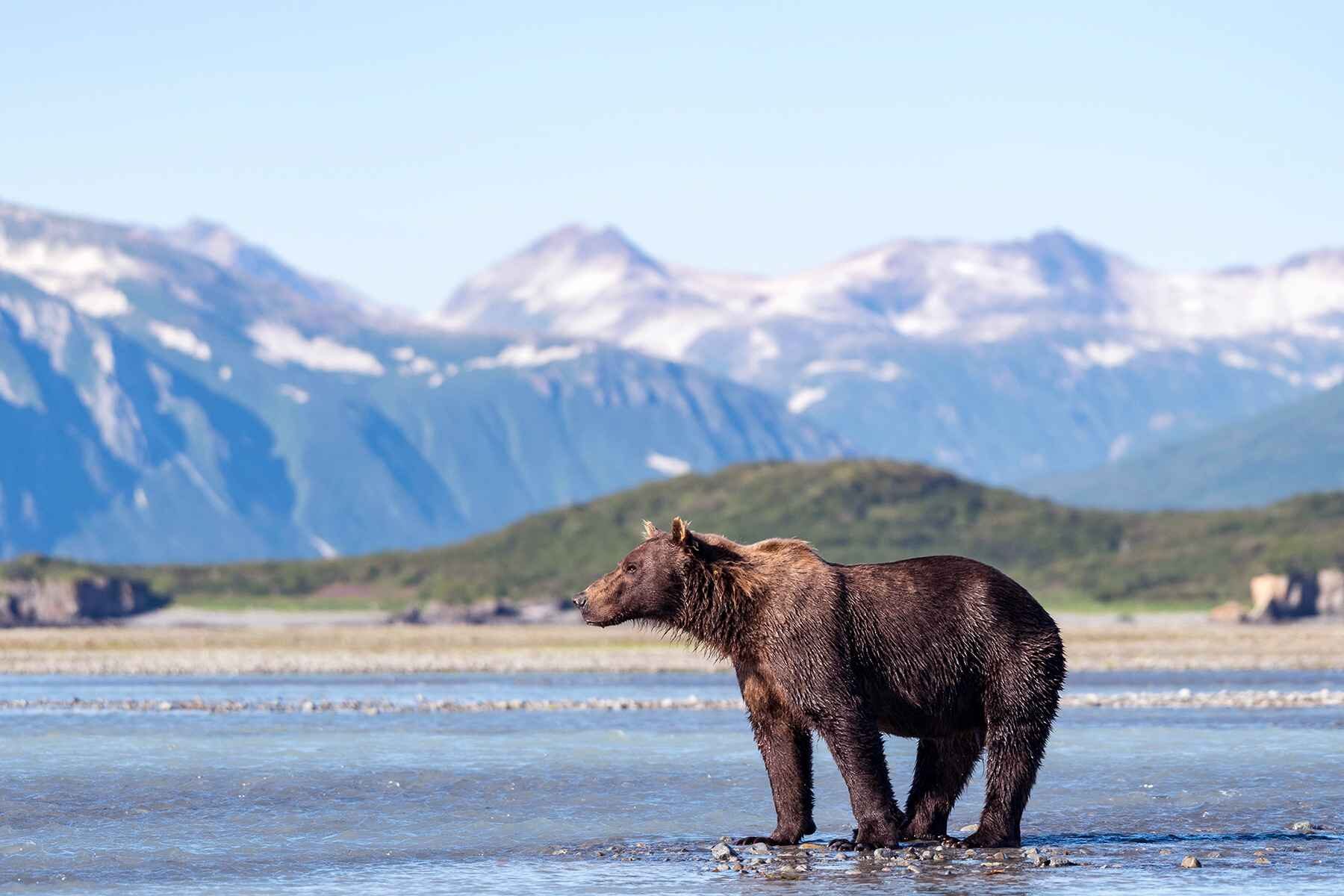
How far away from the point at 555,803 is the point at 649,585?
6.28 metres

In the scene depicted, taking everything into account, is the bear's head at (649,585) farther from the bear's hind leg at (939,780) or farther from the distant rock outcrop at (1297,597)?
the distant rock outcrop at (1297,597)

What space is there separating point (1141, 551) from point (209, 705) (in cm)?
12573

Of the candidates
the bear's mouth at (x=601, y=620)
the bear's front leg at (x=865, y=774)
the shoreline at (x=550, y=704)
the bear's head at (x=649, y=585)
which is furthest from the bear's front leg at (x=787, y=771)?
the shoreline at (x=550, y=704)

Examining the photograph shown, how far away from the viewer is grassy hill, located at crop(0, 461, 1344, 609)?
154 metres

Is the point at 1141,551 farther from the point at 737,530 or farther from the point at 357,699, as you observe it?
the point at 357,699

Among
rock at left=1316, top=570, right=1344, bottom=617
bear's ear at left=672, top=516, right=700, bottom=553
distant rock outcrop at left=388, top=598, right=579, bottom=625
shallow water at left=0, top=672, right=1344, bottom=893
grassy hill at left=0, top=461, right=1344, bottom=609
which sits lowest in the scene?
shallow water at left=0, top=672, right=1344, bottom=893

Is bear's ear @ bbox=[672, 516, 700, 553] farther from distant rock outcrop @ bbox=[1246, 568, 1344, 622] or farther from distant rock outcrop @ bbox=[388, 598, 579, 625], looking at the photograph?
distant rock outcrop @ bbox=[388, 598, 579, 625]

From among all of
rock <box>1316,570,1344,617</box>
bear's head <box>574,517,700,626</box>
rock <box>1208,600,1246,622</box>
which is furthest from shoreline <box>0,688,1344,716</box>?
rock <box>1316,570,1344,617</box>

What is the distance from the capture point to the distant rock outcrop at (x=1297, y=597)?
122375 millimetres

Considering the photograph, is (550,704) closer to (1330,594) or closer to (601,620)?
(601,620)

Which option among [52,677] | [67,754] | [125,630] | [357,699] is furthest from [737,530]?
[67,754]

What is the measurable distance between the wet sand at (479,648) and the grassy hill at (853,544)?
2146 cm

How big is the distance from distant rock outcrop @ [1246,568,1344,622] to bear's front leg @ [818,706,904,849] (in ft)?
337

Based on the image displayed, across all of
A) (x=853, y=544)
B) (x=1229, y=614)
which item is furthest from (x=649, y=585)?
(x=853, y=544)
